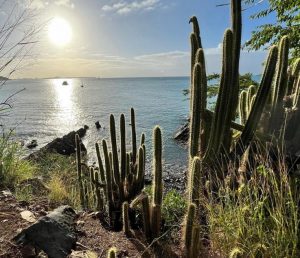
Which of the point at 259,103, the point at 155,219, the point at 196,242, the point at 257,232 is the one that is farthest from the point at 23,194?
the point at 257,232

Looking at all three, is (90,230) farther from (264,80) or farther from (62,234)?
(264,80)

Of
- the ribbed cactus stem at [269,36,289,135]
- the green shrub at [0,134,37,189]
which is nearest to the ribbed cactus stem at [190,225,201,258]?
the ribbed cactus stem at [269,36,289,135]

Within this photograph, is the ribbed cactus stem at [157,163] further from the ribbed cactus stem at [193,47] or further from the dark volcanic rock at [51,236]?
the ribbed cactus stem at [193,47]

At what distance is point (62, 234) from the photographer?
4020 millimetres

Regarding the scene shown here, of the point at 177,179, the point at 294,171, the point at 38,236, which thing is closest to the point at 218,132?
the point at 294,171

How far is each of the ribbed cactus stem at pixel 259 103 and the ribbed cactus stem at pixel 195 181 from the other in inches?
44.4

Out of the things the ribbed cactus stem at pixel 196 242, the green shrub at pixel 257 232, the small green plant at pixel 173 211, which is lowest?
the small green plant at pixel 173 211

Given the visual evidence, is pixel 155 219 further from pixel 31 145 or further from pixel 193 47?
pixel 31 145

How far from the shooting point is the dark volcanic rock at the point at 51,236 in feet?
12.1

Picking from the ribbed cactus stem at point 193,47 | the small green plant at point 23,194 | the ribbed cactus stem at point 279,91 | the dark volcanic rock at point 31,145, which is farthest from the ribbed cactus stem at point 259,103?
the dark volcanic rock at point 31,145

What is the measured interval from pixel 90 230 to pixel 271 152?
242 cm

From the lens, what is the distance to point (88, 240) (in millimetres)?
4422

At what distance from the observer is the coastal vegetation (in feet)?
10.6

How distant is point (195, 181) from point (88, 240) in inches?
63.1
